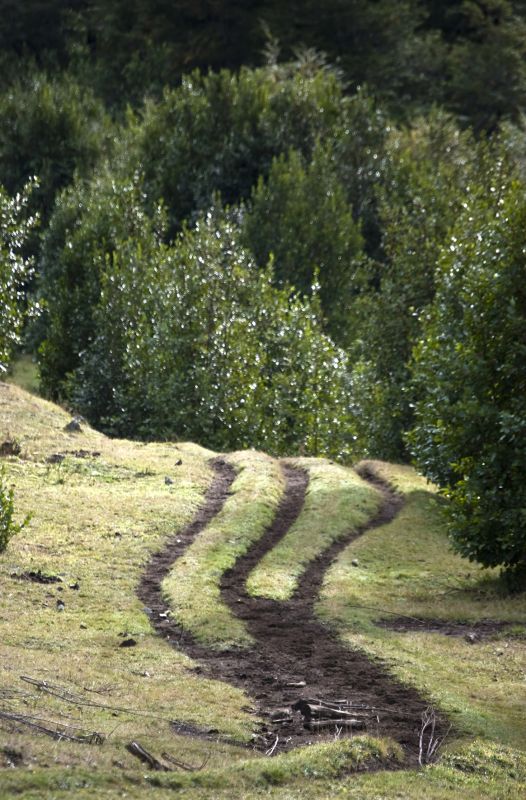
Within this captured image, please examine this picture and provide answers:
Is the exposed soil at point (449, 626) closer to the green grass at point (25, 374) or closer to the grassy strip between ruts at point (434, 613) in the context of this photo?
the grassy strip between ruts at point (434, 613)

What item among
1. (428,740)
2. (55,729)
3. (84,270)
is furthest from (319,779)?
(84,270)

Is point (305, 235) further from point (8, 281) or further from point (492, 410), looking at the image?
point (492, 410)

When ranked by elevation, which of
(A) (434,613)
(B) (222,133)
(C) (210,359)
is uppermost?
(B) (222,133)

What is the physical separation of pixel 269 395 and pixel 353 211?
88.2 feet

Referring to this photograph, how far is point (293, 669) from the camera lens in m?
16.2

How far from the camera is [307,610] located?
66.5 ft

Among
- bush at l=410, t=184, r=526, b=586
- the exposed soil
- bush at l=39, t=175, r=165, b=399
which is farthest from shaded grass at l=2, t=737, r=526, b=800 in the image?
bush at l=39, t=175, r=165, b=399

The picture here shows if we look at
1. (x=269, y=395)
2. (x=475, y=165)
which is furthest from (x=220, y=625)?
(x=475, y=165)

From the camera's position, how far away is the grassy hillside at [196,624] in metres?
11.3

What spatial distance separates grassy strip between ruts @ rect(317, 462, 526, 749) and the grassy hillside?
55 millimetres

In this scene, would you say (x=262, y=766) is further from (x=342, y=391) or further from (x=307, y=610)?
(x=342, y=391)

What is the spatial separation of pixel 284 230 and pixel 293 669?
41.9 metres

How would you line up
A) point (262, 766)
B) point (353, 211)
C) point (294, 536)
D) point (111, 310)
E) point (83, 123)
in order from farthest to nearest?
point (83, 123)
point (353, 211)
point (111, 310)
point (294, 536)
point (262, 766)

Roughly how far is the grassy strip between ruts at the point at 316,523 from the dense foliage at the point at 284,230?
2393 millimetres
